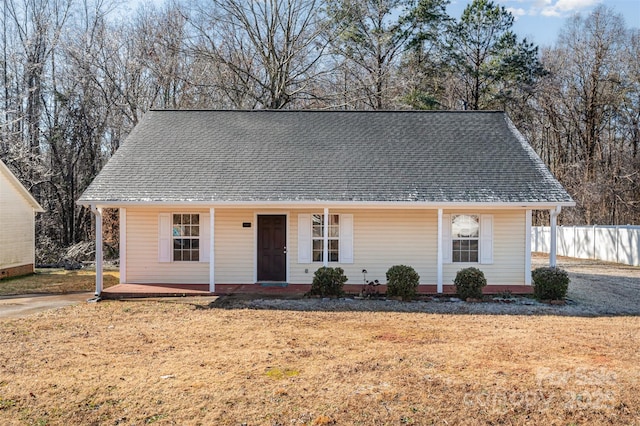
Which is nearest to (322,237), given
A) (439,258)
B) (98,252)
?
(439,258)

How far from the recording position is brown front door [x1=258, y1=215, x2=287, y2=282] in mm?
13531

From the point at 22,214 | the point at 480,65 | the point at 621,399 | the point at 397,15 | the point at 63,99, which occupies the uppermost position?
the point at 397,15

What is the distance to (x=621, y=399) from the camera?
535 centimetres

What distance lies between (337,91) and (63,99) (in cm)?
1413

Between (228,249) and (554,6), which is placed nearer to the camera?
(228,249)

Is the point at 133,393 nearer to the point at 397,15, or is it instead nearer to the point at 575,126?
the point at 397,15

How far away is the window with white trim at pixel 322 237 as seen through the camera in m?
13.4

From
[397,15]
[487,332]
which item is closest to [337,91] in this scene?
[397,15]

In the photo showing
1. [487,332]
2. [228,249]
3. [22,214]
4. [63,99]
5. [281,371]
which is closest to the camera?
[281,371]

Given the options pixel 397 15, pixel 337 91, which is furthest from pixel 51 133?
pixel 397 15

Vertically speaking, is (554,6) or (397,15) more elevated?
(554,6)

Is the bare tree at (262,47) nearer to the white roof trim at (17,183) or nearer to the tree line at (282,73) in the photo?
the tree line at (282,73)

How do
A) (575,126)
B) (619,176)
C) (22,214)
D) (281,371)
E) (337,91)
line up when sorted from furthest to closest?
(575,126) < (619,176) < (337,91) < (22,214) < (281,371)

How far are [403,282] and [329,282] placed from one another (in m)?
1.82
